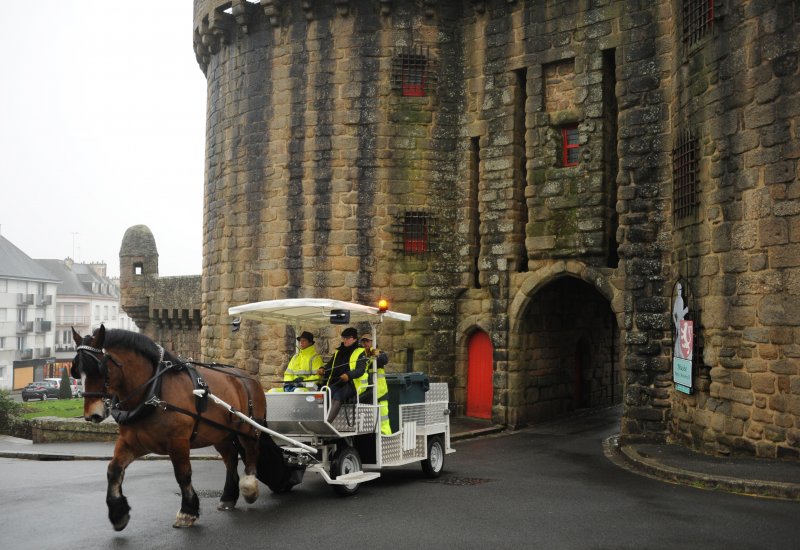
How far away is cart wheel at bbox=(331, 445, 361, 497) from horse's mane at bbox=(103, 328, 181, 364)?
2.52 m

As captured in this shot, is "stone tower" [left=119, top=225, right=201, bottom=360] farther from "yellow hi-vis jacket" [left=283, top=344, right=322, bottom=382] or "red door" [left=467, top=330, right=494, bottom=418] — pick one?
"yellow hi-vis jacket" [left=283, top=344, right=322, bottom=382]

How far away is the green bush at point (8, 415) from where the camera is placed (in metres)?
22.8

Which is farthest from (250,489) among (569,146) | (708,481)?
(569,146)

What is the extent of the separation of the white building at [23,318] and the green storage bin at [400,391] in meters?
56.1

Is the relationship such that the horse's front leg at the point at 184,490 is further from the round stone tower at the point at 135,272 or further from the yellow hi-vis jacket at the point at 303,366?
the round stone tower at the point at 135,272

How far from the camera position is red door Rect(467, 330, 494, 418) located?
18.4 metres

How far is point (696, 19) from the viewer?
13.5m

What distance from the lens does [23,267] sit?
6397 centimetres

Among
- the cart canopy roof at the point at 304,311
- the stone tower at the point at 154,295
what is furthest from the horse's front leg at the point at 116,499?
the stone tower at the point at 154,295

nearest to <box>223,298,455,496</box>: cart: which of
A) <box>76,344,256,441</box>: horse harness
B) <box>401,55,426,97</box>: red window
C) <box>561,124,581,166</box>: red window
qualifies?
<box>76,344,256,441</box>: horse harness

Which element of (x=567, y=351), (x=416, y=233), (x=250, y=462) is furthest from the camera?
(x=567, y=351)

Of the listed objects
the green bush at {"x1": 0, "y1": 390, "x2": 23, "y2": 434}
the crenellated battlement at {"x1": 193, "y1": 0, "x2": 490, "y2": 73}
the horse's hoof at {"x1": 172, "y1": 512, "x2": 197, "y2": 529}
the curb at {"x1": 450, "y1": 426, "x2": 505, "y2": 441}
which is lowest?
the green bush at {"x1": 0, "y1": 390, "x2": 23, "y2": 434}

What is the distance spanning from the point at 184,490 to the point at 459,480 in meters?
4.29

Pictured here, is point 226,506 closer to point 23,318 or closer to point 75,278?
point 23,318
